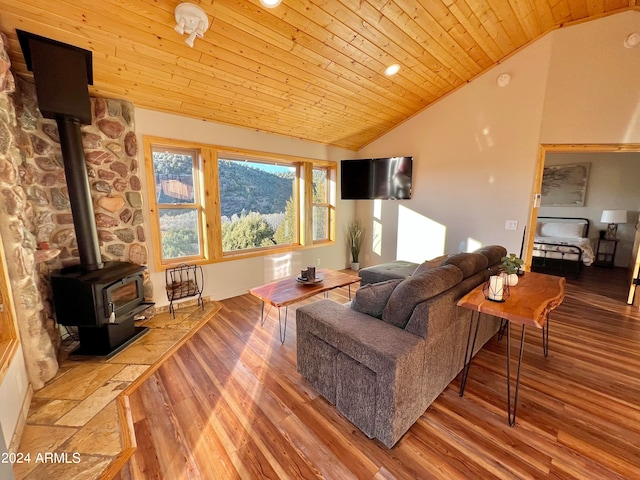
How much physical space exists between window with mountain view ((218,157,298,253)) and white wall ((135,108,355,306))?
0.27m

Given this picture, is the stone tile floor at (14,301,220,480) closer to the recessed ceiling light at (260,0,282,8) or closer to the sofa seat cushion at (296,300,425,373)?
the sofa seat cushion at (296,300,425,373)

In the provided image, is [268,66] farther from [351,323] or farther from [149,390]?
[149,390]

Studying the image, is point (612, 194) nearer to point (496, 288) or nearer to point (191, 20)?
point (496, 288)

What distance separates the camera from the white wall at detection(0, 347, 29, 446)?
1495mm

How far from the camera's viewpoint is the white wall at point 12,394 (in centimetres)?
149

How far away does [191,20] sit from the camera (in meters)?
1.97

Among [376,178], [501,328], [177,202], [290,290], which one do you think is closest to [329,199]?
[376,178]

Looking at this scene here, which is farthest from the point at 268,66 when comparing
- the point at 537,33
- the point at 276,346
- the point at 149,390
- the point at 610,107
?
the point at 610,107

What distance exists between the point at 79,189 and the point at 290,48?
2240 millimetres

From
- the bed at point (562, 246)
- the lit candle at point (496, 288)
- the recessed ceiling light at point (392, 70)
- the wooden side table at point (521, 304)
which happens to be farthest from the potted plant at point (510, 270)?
the bed at point (562, 246)

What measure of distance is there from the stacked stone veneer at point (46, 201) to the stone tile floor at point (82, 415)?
0.21 m

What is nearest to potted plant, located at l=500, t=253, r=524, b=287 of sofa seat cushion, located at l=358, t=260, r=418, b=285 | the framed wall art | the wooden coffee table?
sofa seat cushion, located at l=358, t=260, r=418, b=285

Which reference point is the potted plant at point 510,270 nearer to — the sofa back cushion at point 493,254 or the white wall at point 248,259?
the sofa back cushion at point 493,254

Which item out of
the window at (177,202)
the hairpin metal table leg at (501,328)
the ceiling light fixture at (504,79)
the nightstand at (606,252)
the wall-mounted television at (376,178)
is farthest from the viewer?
the nightstand at (606,252)
